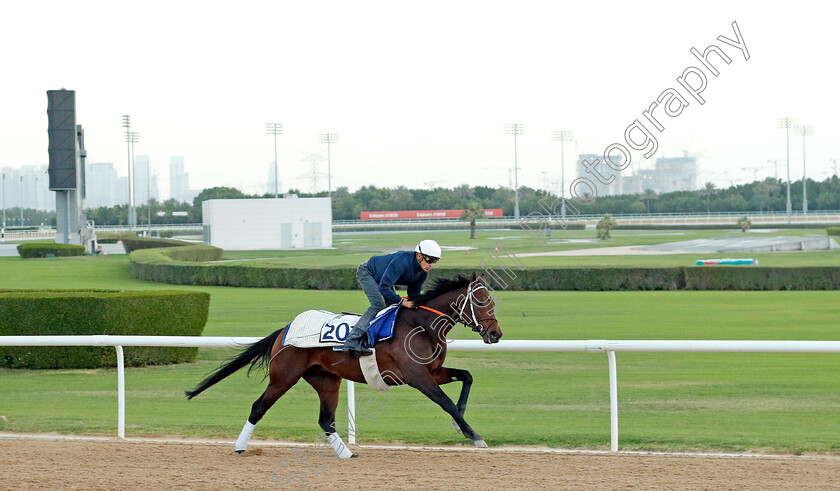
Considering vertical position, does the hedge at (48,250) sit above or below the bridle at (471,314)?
below

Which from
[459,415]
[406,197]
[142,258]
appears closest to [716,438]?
[459,415]

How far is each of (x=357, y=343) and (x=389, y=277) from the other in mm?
409

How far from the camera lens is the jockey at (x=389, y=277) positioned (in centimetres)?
491

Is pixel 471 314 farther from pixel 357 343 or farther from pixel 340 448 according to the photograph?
pixel 340 448

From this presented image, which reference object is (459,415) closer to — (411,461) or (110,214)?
(411,461)

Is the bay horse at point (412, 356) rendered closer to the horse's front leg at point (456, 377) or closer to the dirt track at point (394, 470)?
the horse's front leg at point (456, 377)

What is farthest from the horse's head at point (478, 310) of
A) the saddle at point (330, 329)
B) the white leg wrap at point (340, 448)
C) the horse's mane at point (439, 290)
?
the white leg wrap at point (340, 448)

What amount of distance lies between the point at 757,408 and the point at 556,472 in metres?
2.90

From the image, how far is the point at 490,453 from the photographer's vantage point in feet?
17.2

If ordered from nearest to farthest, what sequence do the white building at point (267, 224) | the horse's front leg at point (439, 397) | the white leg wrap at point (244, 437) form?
the horse's front leg at point (439, 397) → the white leg wrap at point (244, 437) → the white building at point (267, 224)

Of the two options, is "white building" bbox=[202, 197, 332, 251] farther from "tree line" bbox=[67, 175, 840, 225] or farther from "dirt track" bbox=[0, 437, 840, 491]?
"dirt track" bbox=[0, 437, 840, 491]

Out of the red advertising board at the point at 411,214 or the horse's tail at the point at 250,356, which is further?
the red advertising board at the point at 411,214

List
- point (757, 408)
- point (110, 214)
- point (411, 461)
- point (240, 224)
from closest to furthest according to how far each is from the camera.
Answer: point (411, 461)
point (757, 408)
point (240, 224)
point (110, 214)

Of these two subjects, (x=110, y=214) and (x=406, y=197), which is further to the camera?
(x=406, y=197)
